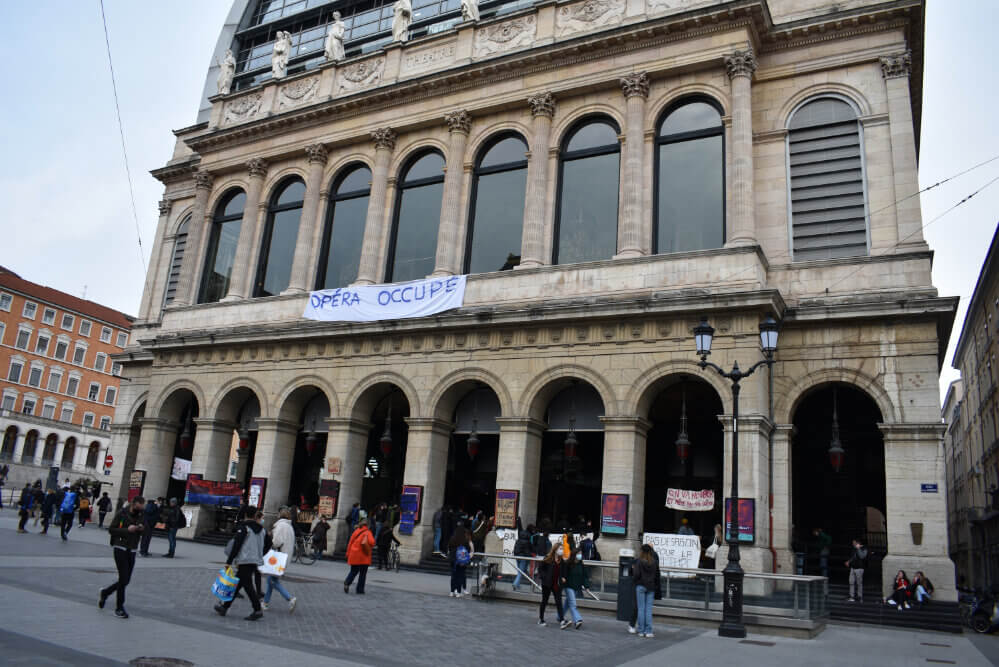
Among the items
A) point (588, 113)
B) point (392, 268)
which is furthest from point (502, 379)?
point (588, 113)

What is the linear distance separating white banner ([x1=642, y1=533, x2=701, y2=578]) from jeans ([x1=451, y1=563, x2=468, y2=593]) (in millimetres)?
4487

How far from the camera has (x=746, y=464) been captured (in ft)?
64.3

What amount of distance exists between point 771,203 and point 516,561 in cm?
1332

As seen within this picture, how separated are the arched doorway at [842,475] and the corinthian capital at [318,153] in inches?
770

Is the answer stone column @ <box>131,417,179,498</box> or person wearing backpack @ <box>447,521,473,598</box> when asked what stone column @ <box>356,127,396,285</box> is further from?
person wearing backpack @ <box>447,521,473,598</box>

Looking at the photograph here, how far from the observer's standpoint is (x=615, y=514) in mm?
20641

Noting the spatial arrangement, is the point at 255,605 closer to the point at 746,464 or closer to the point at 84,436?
the point at 746,464

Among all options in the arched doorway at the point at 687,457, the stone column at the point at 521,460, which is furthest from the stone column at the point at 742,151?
the stone column at the point at 521,460

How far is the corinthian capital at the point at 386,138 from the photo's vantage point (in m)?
28.6

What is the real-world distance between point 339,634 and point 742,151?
17.5 metres

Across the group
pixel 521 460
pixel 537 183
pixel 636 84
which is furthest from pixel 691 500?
pixel 636 84

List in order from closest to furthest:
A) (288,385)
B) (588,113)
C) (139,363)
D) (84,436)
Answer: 1. (588,113)
2. (288,385)
3. (139,363)
4. (84,436)

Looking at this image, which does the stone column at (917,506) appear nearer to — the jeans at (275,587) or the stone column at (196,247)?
the jeans at (275,587)

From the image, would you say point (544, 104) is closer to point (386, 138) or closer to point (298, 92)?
point (386, 138)
